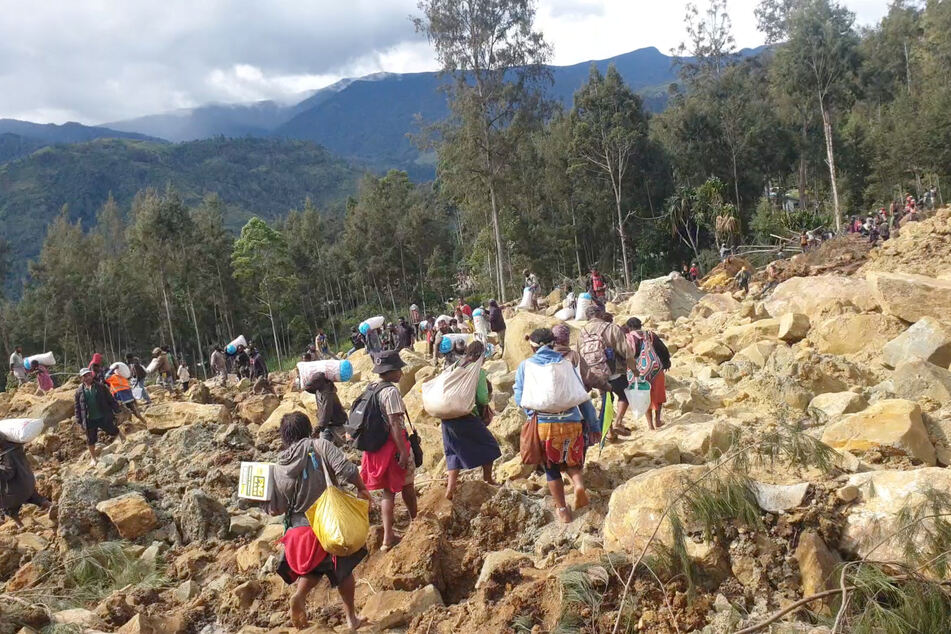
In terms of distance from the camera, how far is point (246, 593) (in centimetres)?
416

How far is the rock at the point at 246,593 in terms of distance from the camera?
162 inches

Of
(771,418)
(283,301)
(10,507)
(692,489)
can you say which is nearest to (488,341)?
(771,418)

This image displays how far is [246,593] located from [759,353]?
6.70 metres

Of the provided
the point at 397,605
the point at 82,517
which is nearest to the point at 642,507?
the point at 397,605

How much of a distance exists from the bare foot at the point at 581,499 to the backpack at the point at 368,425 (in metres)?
1.29

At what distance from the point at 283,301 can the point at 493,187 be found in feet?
59.3

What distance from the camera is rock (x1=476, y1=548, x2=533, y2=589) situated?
357 centimetres

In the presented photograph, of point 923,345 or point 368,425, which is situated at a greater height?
point 368,425

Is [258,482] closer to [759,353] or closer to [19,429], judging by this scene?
[19,429]

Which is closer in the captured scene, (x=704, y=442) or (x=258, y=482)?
(x=258, y=482)

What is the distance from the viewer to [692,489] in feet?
11.0

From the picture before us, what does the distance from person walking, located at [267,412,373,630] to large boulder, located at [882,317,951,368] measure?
638cm

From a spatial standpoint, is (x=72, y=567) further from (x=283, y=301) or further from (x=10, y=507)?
(x=283, y=301)

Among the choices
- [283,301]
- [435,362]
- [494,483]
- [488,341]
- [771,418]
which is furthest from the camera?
[283,301]
